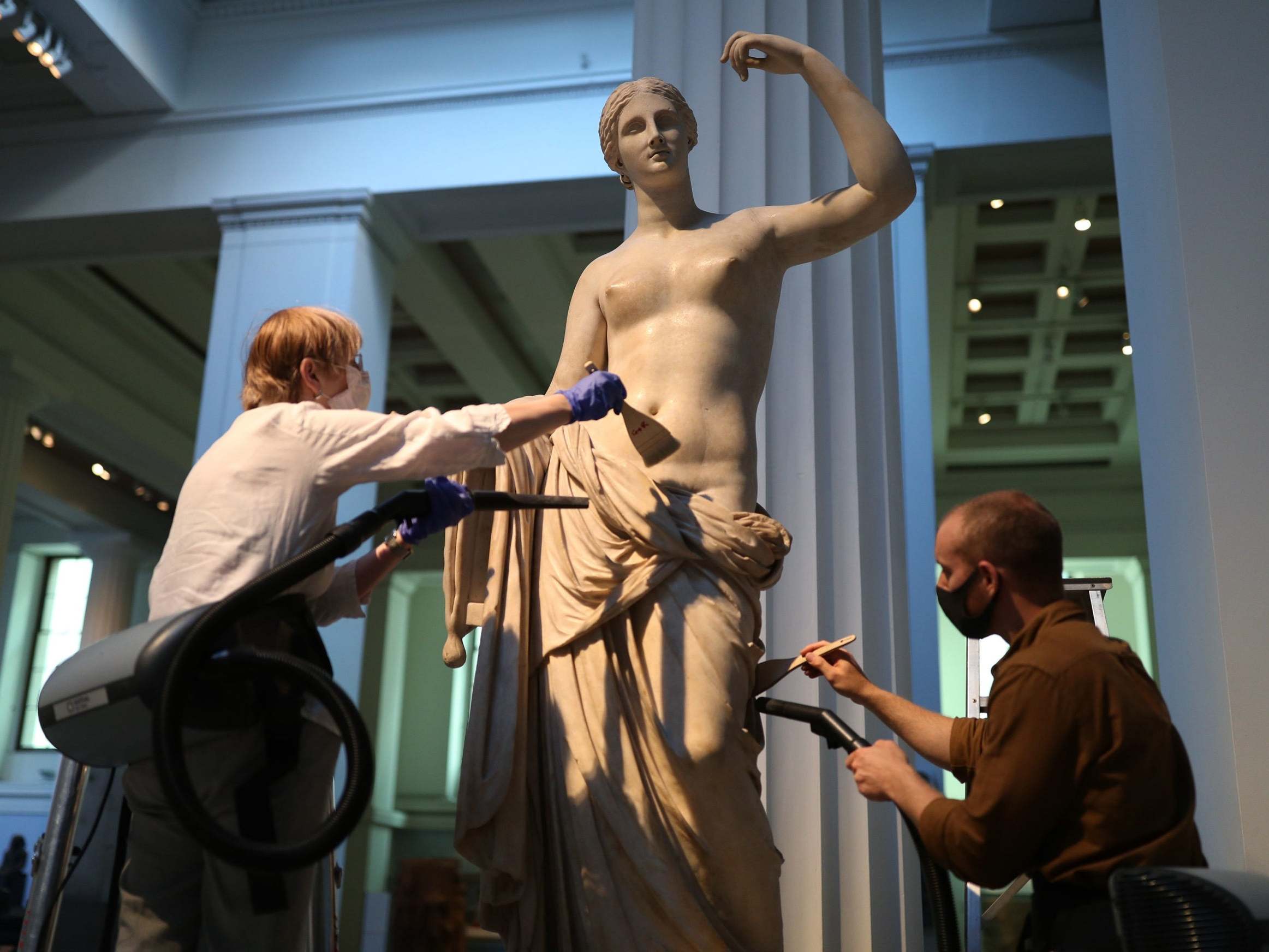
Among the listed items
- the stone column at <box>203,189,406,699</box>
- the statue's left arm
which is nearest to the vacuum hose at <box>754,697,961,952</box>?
the statue's left arm

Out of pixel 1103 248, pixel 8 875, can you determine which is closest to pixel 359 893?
pixel 8 875

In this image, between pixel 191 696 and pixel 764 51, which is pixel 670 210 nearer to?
pixel 764 51

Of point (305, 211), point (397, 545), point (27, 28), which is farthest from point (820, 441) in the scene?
point (27, 28)

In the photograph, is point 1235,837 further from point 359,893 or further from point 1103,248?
point 359,893

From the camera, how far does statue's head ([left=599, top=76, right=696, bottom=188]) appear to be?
317cm

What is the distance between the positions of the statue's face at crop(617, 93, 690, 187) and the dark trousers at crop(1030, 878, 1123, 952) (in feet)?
6.17

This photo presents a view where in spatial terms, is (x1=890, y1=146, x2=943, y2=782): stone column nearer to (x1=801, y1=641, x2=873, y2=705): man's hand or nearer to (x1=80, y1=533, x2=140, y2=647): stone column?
(x1=801, y1=641, x2=873, y2=705): man's hand

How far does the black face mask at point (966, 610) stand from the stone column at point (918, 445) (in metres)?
4.89

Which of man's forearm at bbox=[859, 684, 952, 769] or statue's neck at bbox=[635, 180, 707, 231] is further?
statue's neck at bbox=[635, 180, 707, 231]

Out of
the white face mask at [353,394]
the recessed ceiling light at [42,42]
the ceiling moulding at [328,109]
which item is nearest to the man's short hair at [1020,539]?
the white face mask at [353,394]

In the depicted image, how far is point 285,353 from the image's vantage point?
2.56 meters

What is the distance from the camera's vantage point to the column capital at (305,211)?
9.45 m

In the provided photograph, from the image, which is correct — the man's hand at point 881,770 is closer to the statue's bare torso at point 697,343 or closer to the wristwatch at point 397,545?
the statue's bare torso at point 697,343

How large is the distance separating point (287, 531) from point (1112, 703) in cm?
145
